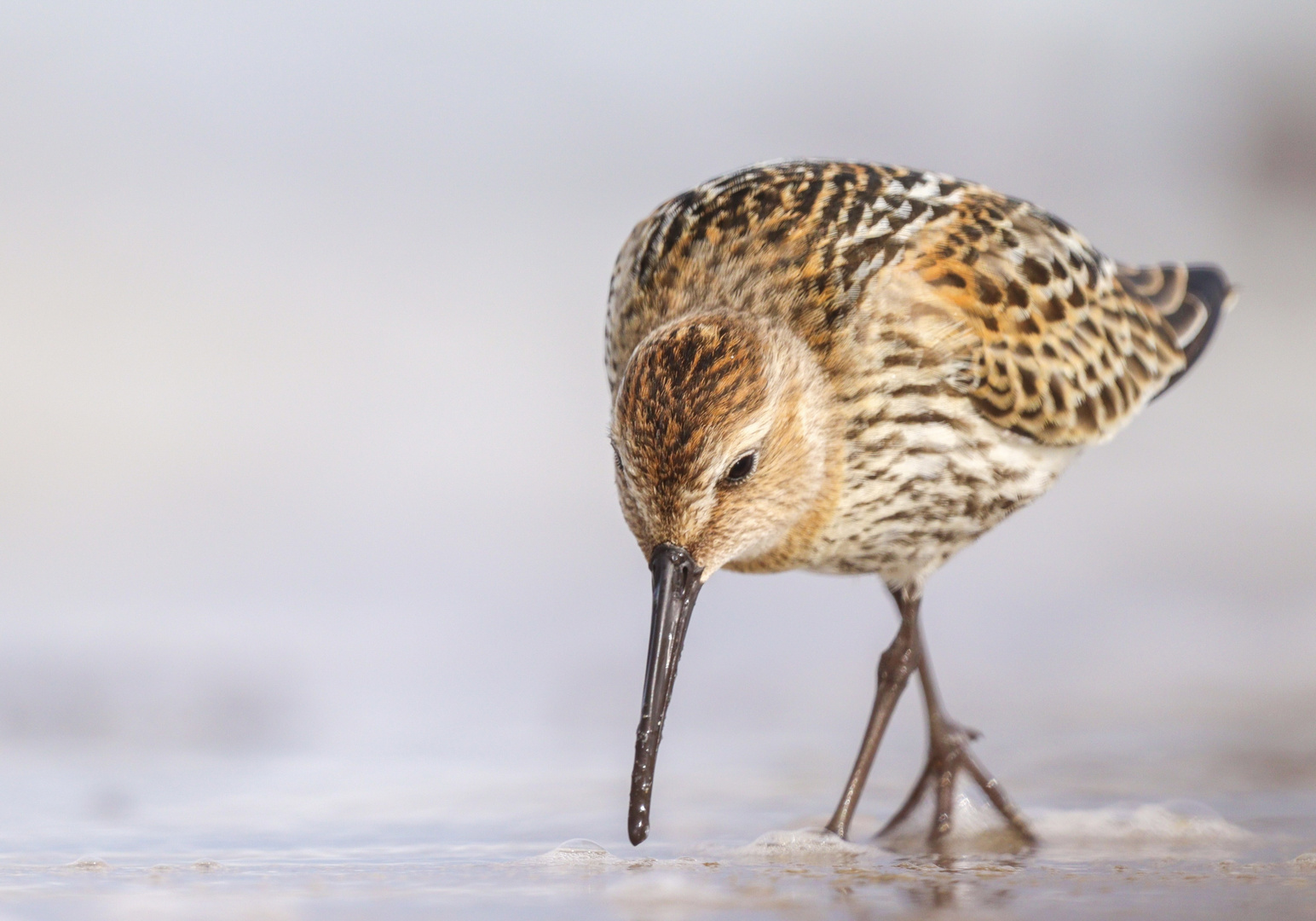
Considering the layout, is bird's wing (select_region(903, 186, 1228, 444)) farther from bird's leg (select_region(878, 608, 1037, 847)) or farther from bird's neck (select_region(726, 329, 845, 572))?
bird's leg (select_region(878, 608, 1037, 847))

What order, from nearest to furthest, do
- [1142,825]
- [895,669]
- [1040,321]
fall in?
[1142,825], [1040,321], [895,669]

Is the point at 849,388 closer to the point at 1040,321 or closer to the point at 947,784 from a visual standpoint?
the point at 1040,321

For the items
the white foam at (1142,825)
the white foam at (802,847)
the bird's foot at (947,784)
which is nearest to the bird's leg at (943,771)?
the bird's foot at (947,784)

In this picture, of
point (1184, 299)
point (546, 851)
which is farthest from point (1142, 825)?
point (1184, 299)

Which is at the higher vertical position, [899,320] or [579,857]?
[899,320]

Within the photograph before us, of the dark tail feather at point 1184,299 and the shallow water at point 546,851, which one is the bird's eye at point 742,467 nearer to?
the shallow water at point 546,851

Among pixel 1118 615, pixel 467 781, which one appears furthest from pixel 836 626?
pixel 467 781

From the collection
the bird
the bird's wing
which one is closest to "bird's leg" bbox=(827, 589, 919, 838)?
the bird
